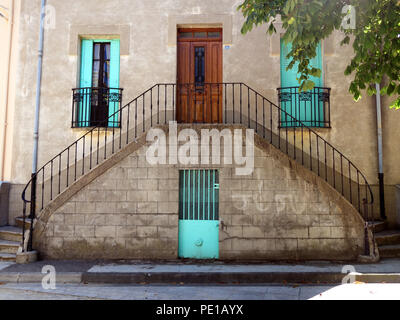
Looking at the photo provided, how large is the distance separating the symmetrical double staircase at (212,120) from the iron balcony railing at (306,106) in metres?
0.05

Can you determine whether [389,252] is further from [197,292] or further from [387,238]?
[197,292]

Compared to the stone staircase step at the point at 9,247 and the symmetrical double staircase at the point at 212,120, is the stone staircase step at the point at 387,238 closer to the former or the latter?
the symmetrical double staircase at the point at 212,120

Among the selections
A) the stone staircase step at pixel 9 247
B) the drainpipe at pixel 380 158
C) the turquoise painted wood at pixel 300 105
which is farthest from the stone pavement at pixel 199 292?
the turquoise painted wood at pixel 300 105

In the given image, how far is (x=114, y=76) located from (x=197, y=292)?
5727mm

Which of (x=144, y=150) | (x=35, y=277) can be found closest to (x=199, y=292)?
(x=35, y=277)

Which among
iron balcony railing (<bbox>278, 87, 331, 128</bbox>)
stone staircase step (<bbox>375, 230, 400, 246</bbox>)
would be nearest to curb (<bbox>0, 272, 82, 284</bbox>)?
iron balcony railing (<bbox>278, 87, 331, 128</bbox>)

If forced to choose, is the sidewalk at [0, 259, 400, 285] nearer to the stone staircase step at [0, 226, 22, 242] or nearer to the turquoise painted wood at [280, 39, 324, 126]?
the stone staircase step at [0, 226, 22, 242]

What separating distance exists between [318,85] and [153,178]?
15.1ft

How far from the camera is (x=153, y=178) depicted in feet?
23.4

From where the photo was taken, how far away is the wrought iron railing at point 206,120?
8109 millimetres

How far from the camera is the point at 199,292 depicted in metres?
5.35
